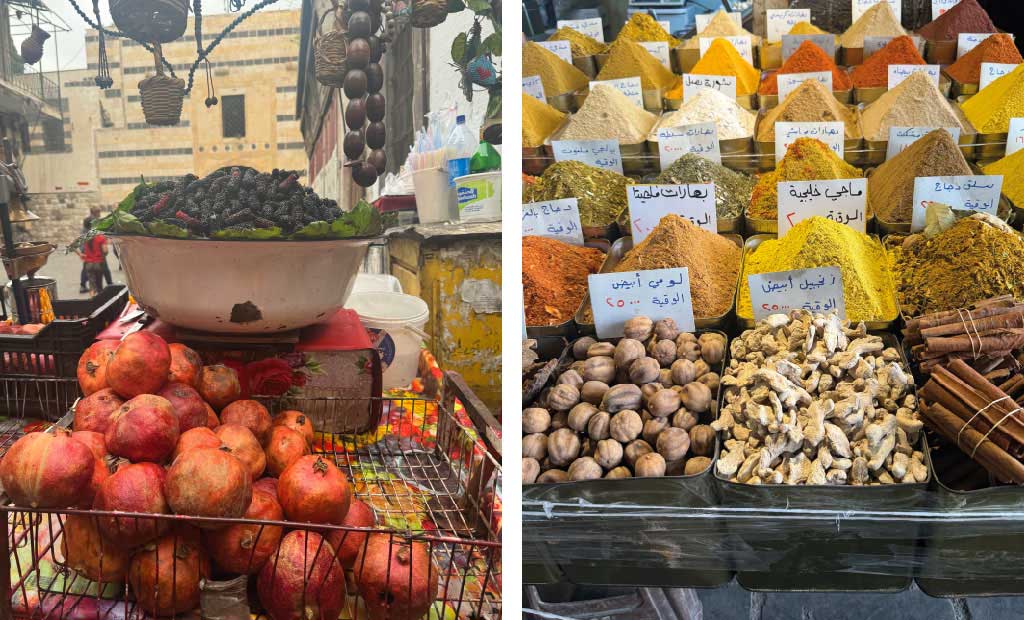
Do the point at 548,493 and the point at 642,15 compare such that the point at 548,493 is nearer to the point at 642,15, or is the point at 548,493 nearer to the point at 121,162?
the point at 121,162

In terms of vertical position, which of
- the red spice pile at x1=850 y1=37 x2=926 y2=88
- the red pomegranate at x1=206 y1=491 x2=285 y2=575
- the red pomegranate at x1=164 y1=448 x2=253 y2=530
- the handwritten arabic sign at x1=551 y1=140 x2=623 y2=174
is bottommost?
the red pomegranate at x1=206 y1=491 x2=285 y2=575

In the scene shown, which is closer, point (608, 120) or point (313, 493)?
point (313, 493)

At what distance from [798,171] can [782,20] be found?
4.97 ft

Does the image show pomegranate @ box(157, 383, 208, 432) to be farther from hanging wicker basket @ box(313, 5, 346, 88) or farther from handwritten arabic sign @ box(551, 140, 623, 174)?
handwritten arabic sign @ box(551, 140, 623, 174)

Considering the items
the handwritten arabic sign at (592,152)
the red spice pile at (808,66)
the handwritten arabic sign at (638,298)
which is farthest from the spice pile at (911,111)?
the handwritten arabic sign at (638,298)

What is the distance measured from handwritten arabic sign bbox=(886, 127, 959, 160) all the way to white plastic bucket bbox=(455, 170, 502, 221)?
41.8 inches

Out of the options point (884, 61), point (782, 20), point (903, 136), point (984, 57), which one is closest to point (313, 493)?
point (903, 136)

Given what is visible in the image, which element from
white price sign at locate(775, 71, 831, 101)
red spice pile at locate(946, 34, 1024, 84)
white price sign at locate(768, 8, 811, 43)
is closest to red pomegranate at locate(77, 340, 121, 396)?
white price sign at locate(775, 71, 831, 101)

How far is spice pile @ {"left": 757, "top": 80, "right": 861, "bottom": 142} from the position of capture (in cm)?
218

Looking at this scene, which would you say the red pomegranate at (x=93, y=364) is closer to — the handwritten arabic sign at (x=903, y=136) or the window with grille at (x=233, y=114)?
the window with grille at (x=233, y=114)

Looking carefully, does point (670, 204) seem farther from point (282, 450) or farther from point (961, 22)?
point (961, 22)

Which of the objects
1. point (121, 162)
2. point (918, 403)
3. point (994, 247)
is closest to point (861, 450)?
point (918, 403)

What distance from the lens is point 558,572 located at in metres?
1.14

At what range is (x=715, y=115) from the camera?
2230 millimetres
